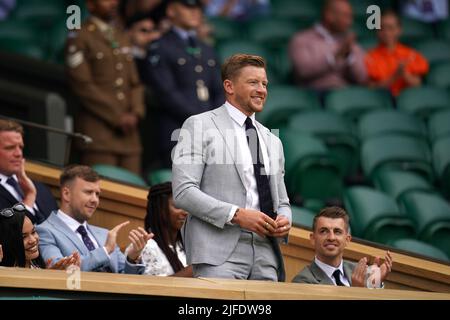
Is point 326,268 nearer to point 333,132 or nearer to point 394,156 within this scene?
point 394,156

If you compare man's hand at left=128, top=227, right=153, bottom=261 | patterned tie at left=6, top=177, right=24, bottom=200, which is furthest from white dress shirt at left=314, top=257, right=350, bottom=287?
patterned tie at left=6, top=177, right=24, bottom=200

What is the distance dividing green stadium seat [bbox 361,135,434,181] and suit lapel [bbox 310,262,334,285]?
2773 millimetres

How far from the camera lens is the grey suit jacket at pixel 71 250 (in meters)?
6.23

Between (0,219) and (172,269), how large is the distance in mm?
989

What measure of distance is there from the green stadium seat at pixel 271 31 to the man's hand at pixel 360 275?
16.0ft

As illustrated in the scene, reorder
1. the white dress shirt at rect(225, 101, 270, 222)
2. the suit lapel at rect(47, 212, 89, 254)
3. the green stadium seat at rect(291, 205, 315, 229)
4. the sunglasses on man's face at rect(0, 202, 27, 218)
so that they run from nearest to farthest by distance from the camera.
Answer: the white dress shirt at rect(225, 101, 270, 222), the sunglasses on man's face at rect(0, 202, 27, 218), the suit lapel at rect(47, 212, 89, 254), the green stadium seat at rect(291, 205, 315, 229)

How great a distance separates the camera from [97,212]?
7289 millimetres

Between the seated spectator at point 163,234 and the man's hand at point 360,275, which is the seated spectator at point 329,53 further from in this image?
the man's hand at point 360,275

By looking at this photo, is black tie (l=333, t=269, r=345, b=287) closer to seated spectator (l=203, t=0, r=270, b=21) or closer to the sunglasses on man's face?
the sunglasses on man's face

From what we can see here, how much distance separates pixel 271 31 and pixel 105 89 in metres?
2.46

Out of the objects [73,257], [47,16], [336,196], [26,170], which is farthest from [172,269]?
[47,16]

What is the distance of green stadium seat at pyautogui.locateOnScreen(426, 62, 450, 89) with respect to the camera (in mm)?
10531

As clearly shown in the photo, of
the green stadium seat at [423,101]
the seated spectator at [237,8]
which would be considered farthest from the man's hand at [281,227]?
the seated spectator at [237,8]
